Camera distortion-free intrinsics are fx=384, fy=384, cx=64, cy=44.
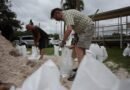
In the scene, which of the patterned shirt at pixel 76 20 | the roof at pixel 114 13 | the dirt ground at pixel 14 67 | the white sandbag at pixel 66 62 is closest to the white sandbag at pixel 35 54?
the dirt ground at pixel 14 67

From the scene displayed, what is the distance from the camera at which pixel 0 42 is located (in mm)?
12945

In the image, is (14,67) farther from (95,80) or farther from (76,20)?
(95,80)

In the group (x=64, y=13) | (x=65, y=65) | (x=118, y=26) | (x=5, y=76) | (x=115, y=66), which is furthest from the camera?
(x=118, y=26)

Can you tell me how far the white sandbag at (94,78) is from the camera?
1.64 metres

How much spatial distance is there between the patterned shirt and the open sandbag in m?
4.73

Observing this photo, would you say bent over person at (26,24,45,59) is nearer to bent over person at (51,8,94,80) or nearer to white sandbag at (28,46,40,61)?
white sandbag at (28,46,40,61)

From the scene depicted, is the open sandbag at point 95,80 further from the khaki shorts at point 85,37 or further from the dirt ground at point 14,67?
the dirt ground at point 14,67

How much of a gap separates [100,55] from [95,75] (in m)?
7.34

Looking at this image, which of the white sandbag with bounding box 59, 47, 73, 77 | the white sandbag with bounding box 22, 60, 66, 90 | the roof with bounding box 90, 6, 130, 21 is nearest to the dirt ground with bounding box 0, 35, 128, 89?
the white sandbag with bounding box 59, 47, 73, 77

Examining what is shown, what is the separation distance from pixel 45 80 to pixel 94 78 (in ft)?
0.75

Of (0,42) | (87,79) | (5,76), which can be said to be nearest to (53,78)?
(87,79)

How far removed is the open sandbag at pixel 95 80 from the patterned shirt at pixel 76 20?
15.5 ft

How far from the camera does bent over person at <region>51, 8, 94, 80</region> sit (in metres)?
6.40

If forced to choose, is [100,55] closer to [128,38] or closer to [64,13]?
[64,13]
